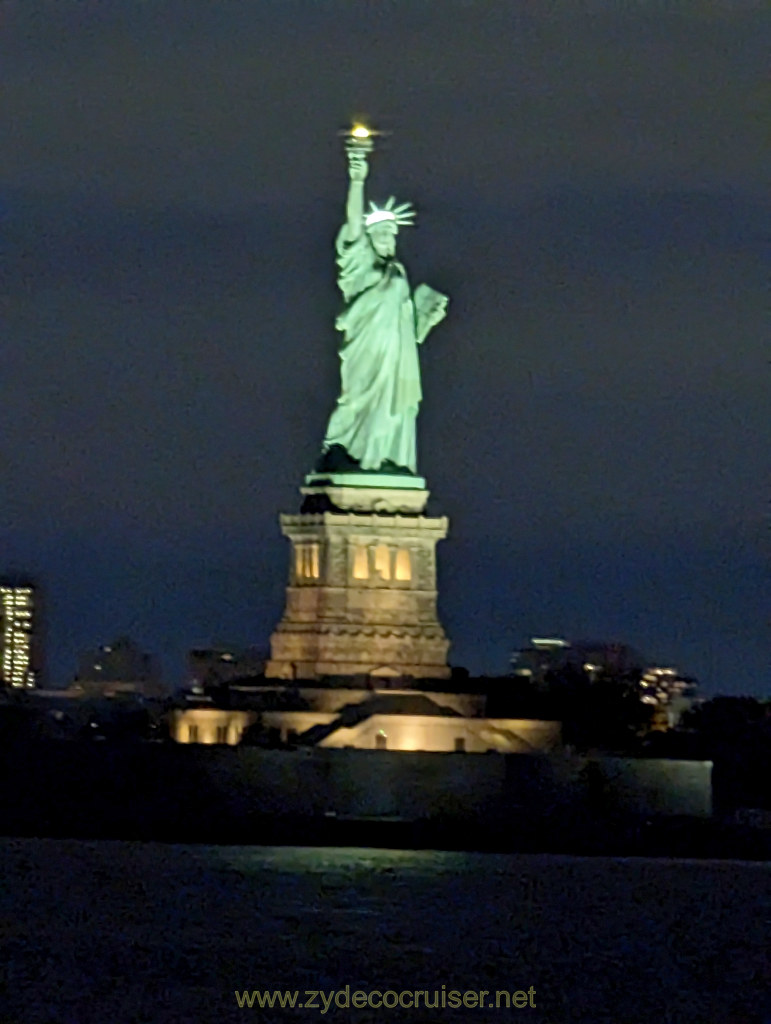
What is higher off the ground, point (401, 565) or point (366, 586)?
point (401, 565)

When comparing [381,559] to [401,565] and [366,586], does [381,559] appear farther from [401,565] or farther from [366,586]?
[366,586]

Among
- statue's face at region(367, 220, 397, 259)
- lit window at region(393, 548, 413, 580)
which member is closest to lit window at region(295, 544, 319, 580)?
lit window at region(393, 548, 413, 580)

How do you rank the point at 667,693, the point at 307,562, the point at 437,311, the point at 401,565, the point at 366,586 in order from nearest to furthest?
the point at 366,586 < the point at 401,565 < the point at 307,562 < the point at 437,311 < the point at 667,693

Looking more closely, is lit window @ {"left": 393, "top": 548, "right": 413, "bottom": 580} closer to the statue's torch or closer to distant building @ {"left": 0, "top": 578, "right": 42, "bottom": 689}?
the statue's torch

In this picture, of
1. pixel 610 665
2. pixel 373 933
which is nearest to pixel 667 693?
pixel 610 665

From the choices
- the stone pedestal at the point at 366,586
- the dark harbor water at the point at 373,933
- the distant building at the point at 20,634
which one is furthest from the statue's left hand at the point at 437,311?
the distant building at the point at 20,634

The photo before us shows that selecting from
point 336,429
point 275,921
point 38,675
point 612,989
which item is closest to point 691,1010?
point 612,989
